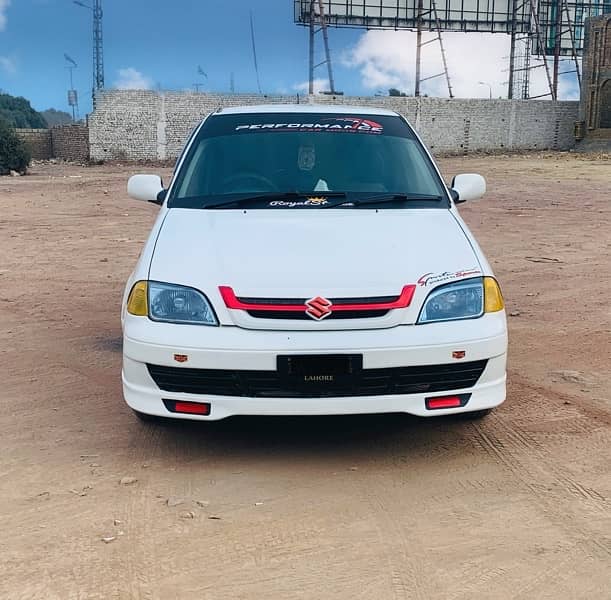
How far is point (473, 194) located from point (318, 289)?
84.7 inches

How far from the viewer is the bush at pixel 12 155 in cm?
3031

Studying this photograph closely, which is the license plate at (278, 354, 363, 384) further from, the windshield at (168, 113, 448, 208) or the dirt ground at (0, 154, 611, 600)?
the windshield at (168, 113, 448, 208)

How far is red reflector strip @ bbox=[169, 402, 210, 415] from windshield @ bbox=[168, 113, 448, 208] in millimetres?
1375

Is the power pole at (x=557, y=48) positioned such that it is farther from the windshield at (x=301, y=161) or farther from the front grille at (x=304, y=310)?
the front grille at (x=304, y=310)

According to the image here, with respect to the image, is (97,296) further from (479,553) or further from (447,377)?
(479,553)

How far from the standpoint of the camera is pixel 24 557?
2984mm

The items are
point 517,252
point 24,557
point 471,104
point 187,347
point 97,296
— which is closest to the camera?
point 24,557

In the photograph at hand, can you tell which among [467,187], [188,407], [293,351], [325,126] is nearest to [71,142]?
[325,126]

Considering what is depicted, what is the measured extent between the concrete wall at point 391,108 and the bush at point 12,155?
16.3ft

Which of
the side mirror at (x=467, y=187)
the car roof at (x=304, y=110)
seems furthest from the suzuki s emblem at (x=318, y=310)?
the car roof at (x=304, y=110)

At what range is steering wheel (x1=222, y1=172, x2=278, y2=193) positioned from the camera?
4.86 metres

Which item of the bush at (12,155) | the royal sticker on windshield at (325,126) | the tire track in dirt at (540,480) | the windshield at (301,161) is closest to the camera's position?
the tire track in dirt at (540,480)

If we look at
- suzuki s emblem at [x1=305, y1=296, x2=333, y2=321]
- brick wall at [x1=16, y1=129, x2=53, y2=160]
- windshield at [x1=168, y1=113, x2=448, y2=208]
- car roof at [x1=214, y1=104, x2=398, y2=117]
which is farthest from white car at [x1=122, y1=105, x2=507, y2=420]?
brick wall at [x1=16, y1=129, x2=53, y2=160]

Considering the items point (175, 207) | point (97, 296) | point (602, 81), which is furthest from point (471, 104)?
point (175, 207)
